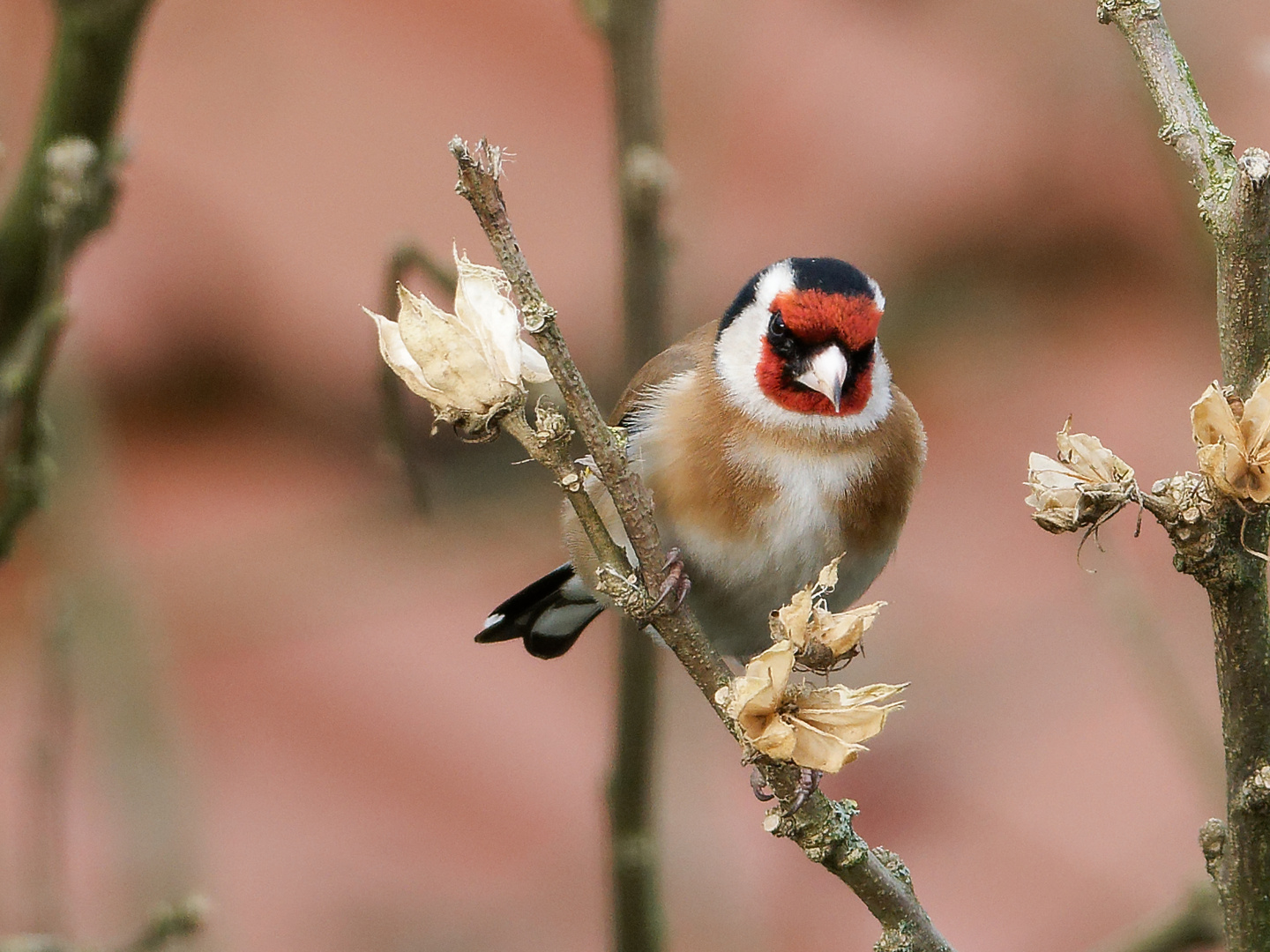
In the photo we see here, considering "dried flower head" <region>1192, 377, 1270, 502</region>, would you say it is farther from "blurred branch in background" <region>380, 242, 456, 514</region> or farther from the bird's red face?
"blurred branch in background" <region>380, 242, 456, 514</region>

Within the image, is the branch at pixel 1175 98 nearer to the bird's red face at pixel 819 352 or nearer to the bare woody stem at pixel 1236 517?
the bare woody stem at pixel 1236 517

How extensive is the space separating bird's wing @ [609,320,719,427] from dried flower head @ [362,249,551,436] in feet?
3.46

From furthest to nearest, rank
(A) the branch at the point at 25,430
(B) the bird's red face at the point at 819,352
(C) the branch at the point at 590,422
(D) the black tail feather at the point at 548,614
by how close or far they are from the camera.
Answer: (D) the black tail feather at the point at 548,614
(B) the bird's red face at the point at 819,352
(A) the branch at the point at 25,430
(C) the branch at the point at 590,422

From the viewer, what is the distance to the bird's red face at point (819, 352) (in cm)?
188

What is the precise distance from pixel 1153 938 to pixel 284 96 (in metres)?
2.74

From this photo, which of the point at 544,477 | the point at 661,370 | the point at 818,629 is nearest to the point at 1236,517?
the point at 818,629

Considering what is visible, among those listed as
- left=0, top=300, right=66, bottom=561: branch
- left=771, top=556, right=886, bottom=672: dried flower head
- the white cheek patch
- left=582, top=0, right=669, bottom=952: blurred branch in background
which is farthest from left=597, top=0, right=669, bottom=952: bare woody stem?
left=0, top=300, right=66, bottom=561: branch

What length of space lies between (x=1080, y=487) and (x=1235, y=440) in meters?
0.11

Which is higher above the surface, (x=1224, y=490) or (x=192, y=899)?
(x=1224, y=490)

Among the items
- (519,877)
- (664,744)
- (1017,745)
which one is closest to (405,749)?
(519,877)

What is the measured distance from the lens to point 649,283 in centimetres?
161

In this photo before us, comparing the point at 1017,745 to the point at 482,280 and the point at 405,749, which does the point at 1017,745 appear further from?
the point at 482,280

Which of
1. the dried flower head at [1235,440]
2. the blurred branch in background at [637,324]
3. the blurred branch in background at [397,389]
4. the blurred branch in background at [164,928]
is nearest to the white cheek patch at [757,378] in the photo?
the blurred branch in background at [637,324]

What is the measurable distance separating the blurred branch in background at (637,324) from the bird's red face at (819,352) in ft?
0.78
